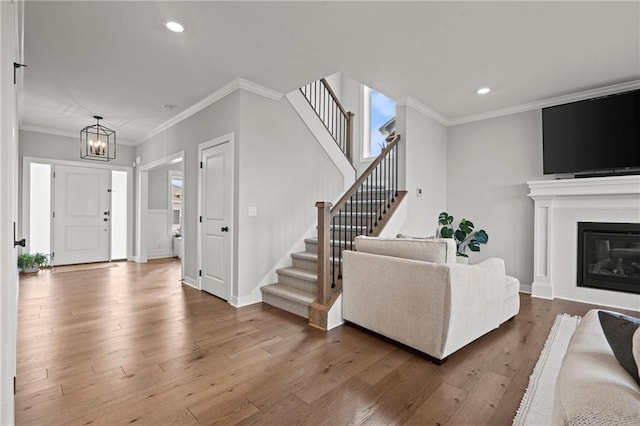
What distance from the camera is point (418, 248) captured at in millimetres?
2432

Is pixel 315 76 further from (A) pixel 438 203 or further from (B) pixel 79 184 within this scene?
(B) pixel 79 184

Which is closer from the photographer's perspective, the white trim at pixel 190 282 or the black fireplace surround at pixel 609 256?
the black fireplace surround at pixel 609 256

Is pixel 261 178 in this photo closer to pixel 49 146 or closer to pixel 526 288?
pixel 526 288

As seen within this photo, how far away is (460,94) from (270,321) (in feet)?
11.9

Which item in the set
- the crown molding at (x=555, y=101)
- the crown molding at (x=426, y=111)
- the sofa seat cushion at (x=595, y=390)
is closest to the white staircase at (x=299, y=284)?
the crown molding at (x=426, y=111)

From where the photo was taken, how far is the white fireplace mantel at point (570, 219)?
354 cm

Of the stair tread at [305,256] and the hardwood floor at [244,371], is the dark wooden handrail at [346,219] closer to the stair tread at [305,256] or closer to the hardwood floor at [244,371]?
the stair tread at [305,256]

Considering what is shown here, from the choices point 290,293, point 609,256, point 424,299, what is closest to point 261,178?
point 290,293

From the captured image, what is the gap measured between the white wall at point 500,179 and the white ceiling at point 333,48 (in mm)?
479

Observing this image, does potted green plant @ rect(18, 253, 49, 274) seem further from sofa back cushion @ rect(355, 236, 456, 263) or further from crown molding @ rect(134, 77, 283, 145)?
sofa back cushion @ rect(355, 236, 456, 263)

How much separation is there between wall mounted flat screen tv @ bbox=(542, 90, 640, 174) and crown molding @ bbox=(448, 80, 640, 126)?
134mm

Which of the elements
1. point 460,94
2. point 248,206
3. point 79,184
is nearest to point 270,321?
point 248,206

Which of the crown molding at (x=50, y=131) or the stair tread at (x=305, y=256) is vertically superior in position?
the crown molding at (x=50, y=131)

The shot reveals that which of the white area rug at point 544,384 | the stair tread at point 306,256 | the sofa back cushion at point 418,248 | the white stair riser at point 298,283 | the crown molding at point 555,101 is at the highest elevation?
the crown molding at point 555,101
